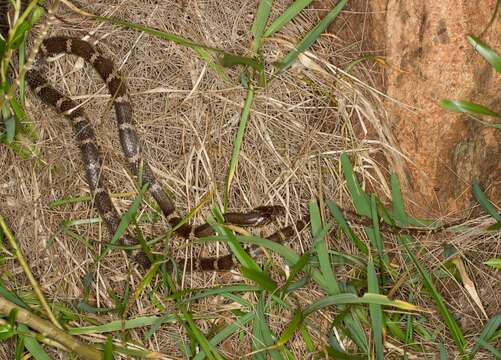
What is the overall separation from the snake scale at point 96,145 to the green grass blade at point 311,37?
0.68 metres

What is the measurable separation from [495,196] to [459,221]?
193mm

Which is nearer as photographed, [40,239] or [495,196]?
[495,196]

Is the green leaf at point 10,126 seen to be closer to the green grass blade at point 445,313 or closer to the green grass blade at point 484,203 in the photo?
the green grass blade at point 445,313

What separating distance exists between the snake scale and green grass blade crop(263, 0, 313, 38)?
79cm

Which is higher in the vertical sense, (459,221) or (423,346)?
(459,221)

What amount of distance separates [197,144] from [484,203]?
1.34 m

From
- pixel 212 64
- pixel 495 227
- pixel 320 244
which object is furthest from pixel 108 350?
pixel 495 227

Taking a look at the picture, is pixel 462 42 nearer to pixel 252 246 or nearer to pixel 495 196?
pixel 495 196

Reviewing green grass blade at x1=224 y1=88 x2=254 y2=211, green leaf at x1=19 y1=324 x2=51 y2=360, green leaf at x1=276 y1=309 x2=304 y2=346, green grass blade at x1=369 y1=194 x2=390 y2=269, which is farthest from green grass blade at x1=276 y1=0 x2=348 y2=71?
green leaf at x1=19 y1=324 x2=51 y2=360

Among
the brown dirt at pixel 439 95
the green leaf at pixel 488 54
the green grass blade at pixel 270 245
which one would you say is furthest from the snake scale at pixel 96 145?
the green leaf at pixel 488 54

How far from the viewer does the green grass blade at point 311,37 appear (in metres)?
2.64

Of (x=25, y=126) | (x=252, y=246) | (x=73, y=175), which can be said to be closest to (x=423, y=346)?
(x=252, y=246)

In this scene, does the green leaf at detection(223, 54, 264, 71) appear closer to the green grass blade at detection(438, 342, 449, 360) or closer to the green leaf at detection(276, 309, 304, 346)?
the green leaf at detection(276, 309, 304, 346)

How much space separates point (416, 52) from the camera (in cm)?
252
